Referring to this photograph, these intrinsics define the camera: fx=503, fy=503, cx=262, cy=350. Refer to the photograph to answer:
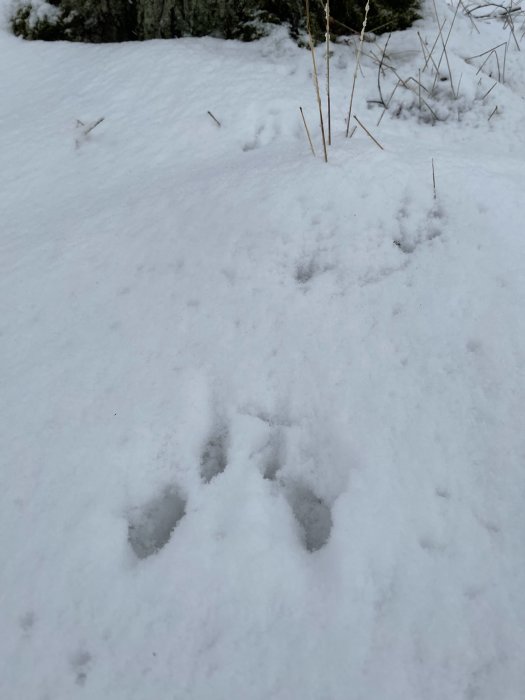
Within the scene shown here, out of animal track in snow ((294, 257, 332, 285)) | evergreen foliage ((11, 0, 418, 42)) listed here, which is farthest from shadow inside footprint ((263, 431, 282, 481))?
evergreen foliage ((11, 0, 418, 42))

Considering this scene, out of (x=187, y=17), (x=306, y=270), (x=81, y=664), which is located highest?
(x=187, y=17)

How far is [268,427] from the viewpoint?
118 cm

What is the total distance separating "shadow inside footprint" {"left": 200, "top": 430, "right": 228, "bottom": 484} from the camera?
113 centimetres

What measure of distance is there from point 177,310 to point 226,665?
2.80 feet

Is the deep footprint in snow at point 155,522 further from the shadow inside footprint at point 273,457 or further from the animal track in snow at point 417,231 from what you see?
the animal track in snow at point 417,231

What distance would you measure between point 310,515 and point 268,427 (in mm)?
221

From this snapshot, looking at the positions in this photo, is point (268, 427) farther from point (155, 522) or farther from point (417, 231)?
point (417, 231)

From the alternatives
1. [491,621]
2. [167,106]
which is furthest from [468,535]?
[167,106]

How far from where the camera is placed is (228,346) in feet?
4.24

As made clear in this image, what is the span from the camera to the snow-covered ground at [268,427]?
0.89 m

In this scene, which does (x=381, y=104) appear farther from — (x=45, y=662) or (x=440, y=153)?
(x=45, y=662)

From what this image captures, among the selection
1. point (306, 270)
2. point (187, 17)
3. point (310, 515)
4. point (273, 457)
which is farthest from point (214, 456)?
point (187, 17)

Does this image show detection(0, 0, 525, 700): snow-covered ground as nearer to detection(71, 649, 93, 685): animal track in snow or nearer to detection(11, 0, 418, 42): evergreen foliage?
detection(71, 649, 93, 685): animal track in snow

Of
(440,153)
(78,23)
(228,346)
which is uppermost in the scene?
(78,23)
